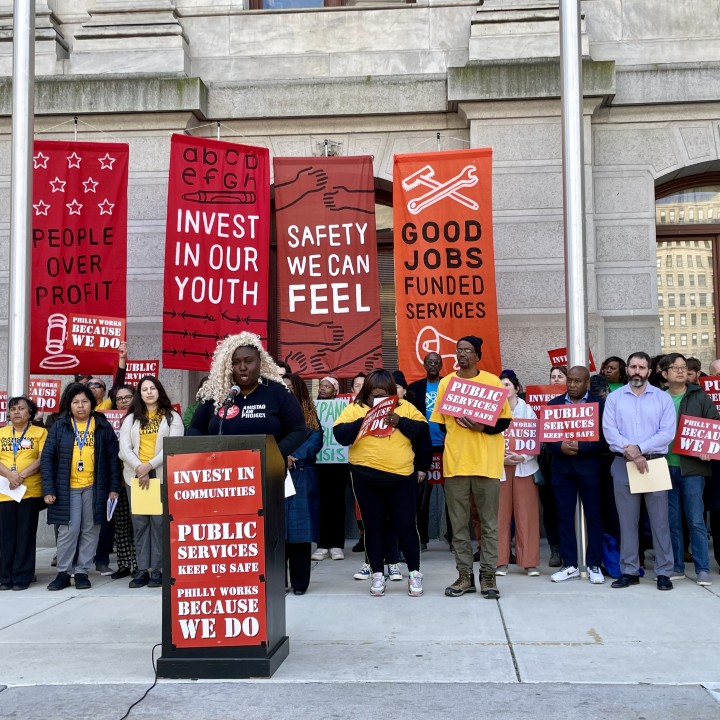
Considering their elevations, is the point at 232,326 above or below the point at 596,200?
below

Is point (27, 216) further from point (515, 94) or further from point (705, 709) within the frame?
point (705, 709)

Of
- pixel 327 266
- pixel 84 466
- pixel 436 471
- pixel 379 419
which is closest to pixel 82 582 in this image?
pixel 84 466

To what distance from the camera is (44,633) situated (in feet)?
22.9

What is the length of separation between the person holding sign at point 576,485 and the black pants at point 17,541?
4.89 meters

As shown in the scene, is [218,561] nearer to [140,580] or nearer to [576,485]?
[140,580]

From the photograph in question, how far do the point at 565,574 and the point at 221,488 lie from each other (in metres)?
4.39

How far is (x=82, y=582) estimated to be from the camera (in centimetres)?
909

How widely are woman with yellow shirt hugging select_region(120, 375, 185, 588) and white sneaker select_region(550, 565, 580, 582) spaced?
364 centimetres

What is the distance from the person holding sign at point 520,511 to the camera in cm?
927

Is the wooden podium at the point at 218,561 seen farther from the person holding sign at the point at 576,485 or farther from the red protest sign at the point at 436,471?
the red protest sign at the point at 436,471

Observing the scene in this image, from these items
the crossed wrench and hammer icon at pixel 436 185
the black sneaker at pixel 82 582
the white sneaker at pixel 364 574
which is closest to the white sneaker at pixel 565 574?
the white sneaker at pixel 364 574

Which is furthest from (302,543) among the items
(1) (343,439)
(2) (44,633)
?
(2) (44,633)

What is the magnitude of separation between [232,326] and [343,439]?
3908 millimetres

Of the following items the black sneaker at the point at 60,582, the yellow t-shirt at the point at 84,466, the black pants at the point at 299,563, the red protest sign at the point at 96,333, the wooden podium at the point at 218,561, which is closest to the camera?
the wooden podium at the point at 218,561
